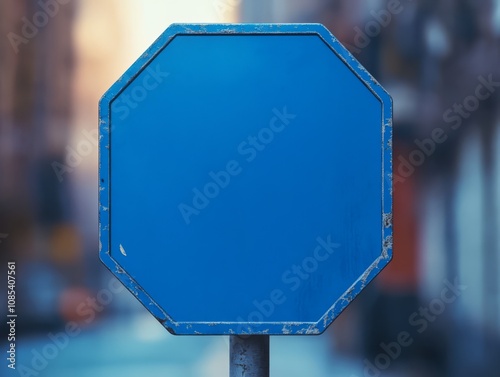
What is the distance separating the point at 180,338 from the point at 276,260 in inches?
75.0

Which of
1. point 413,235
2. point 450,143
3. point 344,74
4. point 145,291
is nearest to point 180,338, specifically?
point 413,235

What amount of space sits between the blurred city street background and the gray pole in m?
1.68

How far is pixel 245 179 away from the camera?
1071 mm

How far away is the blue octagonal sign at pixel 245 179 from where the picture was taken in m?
1.07

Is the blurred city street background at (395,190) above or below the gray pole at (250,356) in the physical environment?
above

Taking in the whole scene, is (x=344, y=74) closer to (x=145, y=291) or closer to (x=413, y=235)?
(x=145, y=291)

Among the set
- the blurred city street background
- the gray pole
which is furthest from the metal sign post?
the blurred city street background

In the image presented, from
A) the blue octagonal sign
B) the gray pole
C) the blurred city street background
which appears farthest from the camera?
the blurred city street background

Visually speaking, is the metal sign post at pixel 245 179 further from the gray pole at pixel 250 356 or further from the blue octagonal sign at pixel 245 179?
the gray pole at pixel 250 356

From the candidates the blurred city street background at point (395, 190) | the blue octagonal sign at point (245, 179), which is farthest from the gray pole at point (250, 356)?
the blurred city street background at point (395, 190)

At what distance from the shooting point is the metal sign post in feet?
3.51

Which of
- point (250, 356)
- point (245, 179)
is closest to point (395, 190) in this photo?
point (250, 356)

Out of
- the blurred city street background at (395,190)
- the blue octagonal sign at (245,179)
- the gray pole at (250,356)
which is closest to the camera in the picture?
the blue octagonal sign at (245,179)

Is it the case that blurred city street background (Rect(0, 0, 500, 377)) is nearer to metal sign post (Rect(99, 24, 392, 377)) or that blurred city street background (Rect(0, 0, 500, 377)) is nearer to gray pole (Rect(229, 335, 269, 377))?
gray pole (Rect(229, 335, 269, 377))
